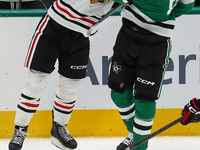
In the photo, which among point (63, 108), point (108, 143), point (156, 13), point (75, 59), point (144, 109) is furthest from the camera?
point (108, 143)

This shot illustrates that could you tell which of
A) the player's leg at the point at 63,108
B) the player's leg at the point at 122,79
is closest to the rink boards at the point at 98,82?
the player's leg at the point at 63,108

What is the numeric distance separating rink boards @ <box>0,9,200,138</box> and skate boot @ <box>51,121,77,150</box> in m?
0.30

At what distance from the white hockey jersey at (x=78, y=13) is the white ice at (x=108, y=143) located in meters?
0.84

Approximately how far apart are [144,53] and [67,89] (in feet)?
1.78

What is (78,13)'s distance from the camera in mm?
2422

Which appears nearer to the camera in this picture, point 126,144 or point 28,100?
point 28,100

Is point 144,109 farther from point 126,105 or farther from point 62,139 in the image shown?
point 62,139

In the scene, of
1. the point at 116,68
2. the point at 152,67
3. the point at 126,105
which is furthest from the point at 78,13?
the point at 126,105

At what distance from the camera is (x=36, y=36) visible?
8.20ft

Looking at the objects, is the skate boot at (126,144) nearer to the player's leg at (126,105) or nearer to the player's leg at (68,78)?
the player's leg at (126,105)

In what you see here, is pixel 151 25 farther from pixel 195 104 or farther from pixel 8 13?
pixel 8 13

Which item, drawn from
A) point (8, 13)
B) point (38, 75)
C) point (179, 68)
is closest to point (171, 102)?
point (179, 68)

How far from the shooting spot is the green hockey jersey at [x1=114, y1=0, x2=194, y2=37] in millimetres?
2326

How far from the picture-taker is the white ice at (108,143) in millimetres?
2844
